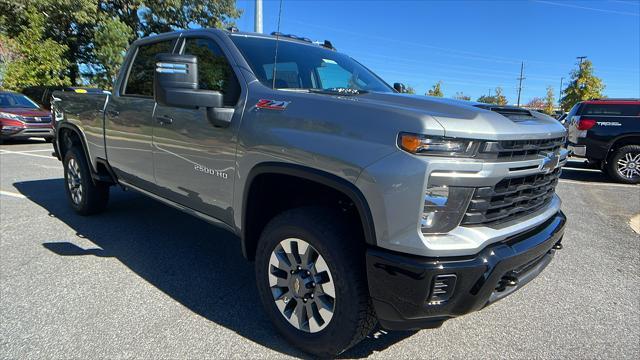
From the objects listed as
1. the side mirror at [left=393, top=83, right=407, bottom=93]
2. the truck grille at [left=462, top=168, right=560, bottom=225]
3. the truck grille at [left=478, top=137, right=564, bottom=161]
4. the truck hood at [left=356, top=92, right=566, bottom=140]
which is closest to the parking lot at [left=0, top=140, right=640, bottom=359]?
the truck grille at [left=462, top=168, right=560, bottom=225]

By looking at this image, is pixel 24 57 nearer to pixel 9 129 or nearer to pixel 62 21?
pixel 62 21

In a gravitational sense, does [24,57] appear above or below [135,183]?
above

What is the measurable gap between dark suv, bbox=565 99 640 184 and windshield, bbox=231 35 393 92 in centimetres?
752

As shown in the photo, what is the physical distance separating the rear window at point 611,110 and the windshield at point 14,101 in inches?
613

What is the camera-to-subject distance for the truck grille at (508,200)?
209 centimetres

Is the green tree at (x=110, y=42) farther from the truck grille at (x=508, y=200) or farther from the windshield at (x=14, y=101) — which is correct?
the truck grille at (x=508, y=200)

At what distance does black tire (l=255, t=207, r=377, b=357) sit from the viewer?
7.41 feet

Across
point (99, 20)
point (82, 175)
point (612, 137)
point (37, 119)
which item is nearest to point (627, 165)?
point (612, 137)

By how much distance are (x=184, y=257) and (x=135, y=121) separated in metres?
1.32

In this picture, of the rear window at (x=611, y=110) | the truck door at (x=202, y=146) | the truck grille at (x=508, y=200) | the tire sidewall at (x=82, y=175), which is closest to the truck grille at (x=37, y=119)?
the tire sidewall at (x=82, y=175)

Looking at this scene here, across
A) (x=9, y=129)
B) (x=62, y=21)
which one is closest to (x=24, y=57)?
(x=62, y=21)

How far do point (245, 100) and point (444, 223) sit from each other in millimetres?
1509

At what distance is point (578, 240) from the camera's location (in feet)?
16.2

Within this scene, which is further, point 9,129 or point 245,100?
point 9,129
